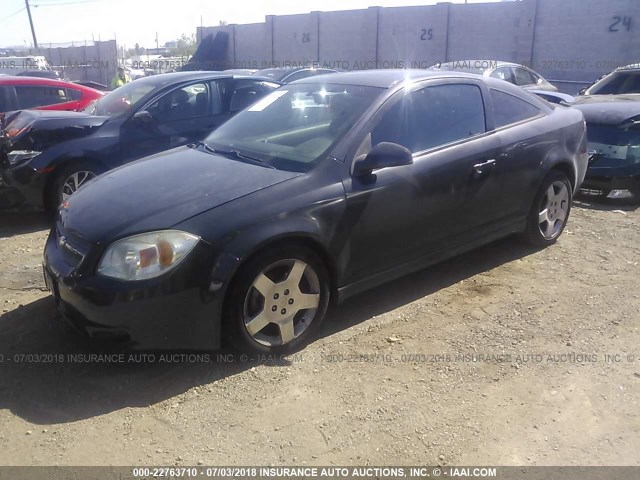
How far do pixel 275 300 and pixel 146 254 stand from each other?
76 cm

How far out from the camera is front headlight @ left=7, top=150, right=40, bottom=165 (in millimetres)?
5859

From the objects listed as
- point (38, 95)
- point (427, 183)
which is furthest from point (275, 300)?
point (38, 95)

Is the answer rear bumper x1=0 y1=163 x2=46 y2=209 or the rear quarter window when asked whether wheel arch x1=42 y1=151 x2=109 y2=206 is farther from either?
the rear quarter window

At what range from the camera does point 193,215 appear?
310cm

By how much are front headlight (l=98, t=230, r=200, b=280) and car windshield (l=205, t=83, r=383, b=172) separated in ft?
2.90

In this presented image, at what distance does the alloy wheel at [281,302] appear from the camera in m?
3.25

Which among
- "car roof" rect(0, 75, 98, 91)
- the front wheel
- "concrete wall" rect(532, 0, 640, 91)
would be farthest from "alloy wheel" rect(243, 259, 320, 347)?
"concrete wall" rect(532, 0, 640, 91)

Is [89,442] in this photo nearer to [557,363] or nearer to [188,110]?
[557,363]

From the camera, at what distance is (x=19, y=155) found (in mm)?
5887

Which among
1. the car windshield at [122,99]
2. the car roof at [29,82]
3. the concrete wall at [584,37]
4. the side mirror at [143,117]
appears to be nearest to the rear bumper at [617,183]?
the side mirror at [143,117]

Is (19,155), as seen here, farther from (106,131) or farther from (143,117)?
(143,117)

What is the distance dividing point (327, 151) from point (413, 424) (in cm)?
168

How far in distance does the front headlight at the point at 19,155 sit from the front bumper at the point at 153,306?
10.9 ft

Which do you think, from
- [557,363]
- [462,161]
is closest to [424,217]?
[462,161]
